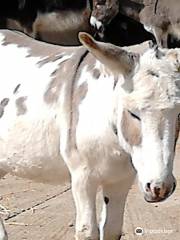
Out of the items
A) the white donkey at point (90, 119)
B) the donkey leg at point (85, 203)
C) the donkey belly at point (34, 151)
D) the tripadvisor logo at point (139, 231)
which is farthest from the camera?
the tripadvisor logo at point (139, 231)

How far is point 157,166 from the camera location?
9.01ft

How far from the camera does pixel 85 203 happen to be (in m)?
3.20

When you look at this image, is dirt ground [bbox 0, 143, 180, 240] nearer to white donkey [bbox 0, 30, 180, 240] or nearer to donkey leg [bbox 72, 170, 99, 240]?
white donkey [bbox 0, 30, 180, 240]

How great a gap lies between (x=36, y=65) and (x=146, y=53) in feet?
2.23

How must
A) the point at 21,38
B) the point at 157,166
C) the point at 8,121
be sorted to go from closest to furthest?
the point at 157,166
the point at 8,121
the point at 21,38

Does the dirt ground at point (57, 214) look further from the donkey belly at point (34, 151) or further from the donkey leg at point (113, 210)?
the donkey belly at point (34, 151)

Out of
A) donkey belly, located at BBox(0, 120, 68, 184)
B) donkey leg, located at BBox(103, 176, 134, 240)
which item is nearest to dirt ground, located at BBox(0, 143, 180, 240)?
donkey leg, located at BBox(103, 176, 134, 240)

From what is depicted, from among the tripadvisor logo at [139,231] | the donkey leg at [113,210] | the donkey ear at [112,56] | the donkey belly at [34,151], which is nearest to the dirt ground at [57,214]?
the tripadvisor logo at [139,231]

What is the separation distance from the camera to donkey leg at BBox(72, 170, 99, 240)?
316cm

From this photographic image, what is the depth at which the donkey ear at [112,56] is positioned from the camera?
2.85 m

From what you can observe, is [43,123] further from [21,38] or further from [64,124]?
[21,38]

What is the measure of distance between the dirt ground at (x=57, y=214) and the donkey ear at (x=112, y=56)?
1365 mm

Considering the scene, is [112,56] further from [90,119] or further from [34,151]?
[34,151]

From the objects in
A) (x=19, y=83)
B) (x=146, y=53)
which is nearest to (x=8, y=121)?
(x=19, y=83)
